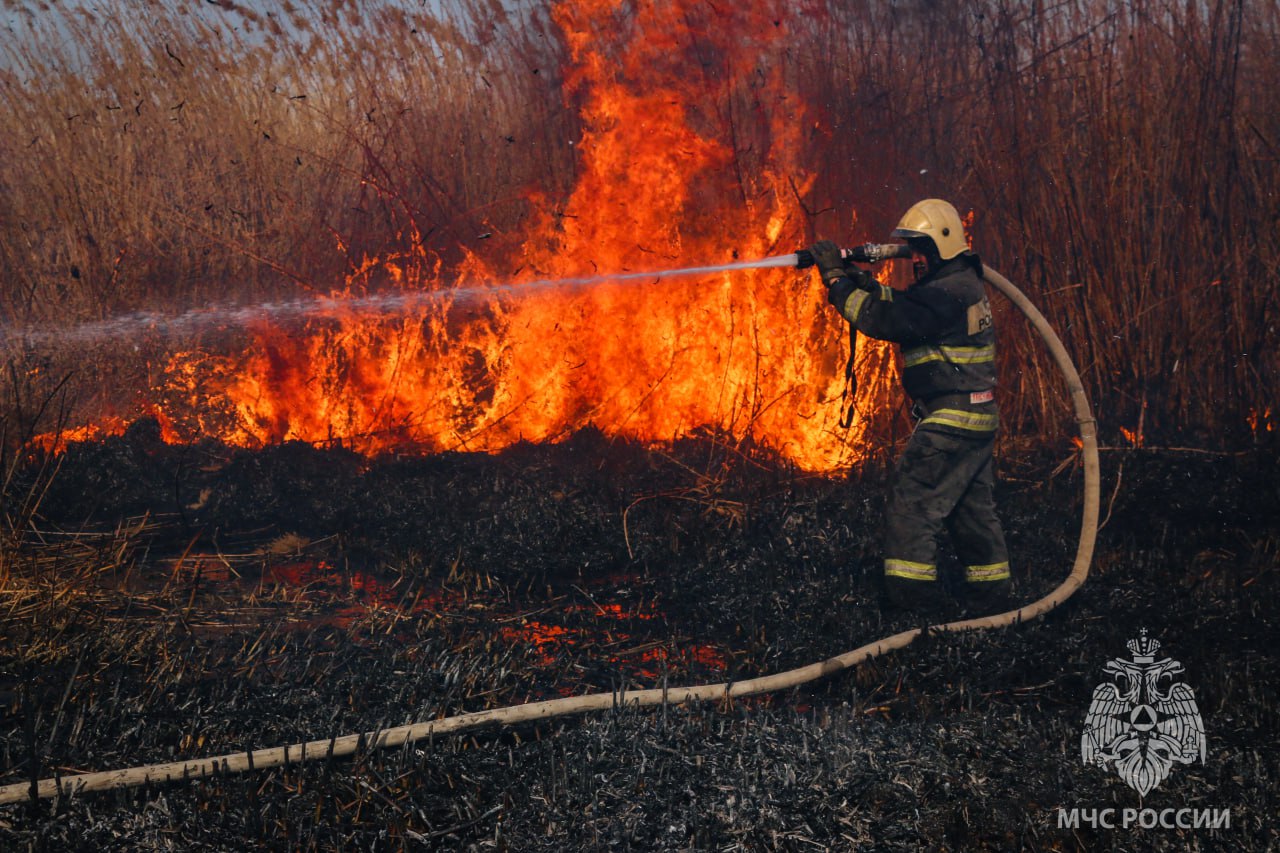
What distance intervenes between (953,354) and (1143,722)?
1.96 metres

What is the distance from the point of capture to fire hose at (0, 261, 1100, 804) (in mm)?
2883

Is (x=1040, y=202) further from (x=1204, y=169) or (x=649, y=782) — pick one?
(x=649, y=782)

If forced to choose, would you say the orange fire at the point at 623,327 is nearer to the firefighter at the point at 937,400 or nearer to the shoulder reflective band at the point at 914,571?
the firefighter at the point at 937,400

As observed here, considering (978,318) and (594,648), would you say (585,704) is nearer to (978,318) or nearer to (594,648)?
(594,648)

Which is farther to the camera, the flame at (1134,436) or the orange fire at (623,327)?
the orange fire at (623,327)

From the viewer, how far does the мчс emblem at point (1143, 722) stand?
3.10m

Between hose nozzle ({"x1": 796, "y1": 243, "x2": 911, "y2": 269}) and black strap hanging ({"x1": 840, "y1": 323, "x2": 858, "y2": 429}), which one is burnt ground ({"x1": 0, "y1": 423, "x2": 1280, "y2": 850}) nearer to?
black strap hanging ({"x1": 840, "y1": 323, "x2": 858, "y2": 429})

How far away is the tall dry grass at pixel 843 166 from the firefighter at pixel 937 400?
2.65 meters

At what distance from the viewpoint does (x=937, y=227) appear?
4758 millimetres

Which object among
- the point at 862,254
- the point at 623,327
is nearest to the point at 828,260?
the point at 862,254

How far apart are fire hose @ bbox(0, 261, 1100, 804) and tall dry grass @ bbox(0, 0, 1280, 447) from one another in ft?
8.73

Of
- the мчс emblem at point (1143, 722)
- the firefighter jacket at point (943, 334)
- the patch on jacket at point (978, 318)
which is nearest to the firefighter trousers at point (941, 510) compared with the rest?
the firefighter jacket at point (943, 334)

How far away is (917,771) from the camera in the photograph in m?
3.04

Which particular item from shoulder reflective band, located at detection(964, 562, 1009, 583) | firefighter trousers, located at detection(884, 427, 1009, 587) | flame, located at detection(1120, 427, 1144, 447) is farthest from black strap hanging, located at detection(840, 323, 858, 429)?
flame, located at detection(1120, 427, 1144, 447)
